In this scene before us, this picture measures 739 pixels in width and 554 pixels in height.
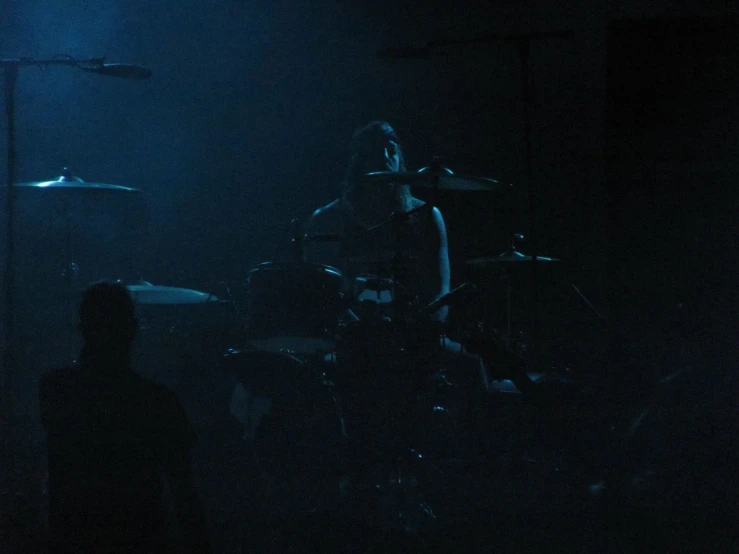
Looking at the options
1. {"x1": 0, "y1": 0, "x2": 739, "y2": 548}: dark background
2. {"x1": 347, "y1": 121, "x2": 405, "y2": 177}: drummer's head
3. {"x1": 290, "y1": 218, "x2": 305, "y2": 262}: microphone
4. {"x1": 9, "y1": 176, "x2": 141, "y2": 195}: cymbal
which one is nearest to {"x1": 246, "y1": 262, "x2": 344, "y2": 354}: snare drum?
{"x1": 290, "y1": 218, "x2": 305, "y2": 262}: microphone

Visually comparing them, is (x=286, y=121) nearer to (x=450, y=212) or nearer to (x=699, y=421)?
(x=450, y=212)

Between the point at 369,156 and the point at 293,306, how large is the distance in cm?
105

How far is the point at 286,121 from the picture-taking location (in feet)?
18.8

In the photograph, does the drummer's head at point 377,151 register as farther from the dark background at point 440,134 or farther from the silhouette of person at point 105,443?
the silhouette of person at point 105,443

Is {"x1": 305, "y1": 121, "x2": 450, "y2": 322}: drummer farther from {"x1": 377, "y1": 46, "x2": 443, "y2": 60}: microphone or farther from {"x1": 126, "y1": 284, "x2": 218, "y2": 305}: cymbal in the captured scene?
{"x1": 126, "y1": 284, "x2": 218, "y2": 305}: cymbal

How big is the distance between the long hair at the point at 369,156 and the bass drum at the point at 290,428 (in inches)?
46.5

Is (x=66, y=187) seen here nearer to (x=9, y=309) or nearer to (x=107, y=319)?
(x=9, y=309)

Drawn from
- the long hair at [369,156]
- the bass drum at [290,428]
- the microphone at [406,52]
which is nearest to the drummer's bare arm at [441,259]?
the long hair at [369,156]

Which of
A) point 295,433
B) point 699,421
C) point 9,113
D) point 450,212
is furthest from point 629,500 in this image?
point 9,113

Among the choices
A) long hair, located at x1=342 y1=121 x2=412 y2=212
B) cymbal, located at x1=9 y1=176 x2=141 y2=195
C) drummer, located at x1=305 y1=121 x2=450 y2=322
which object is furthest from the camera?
long hair, located at x1=342 y1=121 x2=412 y2=212

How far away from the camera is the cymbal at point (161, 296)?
383cm

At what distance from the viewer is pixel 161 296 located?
12.7ft

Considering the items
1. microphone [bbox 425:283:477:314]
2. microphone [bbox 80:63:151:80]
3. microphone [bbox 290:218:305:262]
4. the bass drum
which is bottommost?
the bass drum

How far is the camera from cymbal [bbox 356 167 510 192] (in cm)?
379
